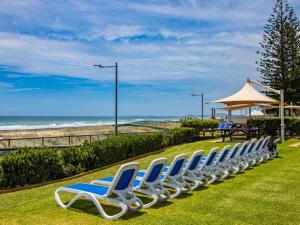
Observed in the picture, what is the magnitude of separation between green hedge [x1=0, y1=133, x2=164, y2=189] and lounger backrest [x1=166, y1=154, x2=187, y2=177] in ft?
12.1

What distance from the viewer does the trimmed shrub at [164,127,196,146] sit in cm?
1769

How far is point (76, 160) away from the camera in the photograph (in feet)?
35.6

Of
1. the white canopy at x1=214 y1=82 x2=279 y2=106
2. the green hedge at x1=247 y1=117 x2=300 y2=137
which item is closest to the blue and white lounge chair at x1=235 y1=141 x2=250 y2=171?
the white canopy at x1=214 y1=82 x2=279 y2=106

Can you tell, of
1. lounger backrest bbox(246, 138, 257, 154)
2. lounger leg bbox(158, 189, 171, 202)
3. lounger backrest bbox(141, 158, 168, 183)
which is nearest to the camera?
lounger backrest bbox(141, 158, 168, 183)

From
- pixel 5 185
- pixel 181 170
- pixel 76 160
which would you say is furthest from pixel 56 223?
pixel 76 160

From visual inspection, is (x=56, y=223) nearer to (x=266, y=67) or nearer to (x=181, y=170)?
(x=181, y=170)

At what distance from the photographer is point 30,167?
9156mm

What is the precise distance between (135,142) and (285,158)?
16.9 ft

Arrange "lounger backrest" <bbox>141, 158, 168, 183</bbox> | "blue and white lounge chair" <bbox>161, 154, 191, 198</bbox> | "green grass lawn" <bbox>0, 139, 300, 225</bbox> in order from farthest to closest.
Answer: "blue and white lounge chair" <bbox>161, 154, 191, 198</bbox>, "lounger backrest" <bbox>141, 158, 168, 183</bbox>, "green grass lawn" <bbox>0, 139, 300, 225</bbox>

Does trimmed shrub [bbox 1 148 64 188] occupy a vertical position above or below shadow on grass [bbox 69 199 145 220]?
above

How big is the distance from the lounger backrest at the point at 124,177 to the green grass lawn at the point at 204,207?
0.45 m

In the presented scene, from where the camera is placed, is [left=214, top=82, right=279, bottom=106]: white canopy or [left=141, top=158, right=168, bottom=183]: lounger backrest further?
[left=214, top=82, right=279, bottom=106]: white canopy

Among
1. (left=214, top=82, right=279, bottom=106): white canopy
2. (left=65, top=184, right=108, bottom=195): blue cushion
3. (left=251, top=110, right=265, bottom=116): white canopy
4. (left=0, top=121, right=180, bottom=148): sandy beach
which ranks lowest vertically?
(left=0, top=121, right=180, bottom=148): sandy beach

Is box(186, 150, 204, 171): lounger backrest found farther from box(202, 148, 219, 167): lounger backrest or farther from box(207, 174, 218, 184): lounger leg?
box(207, 174, 218, 184): lounger leg
